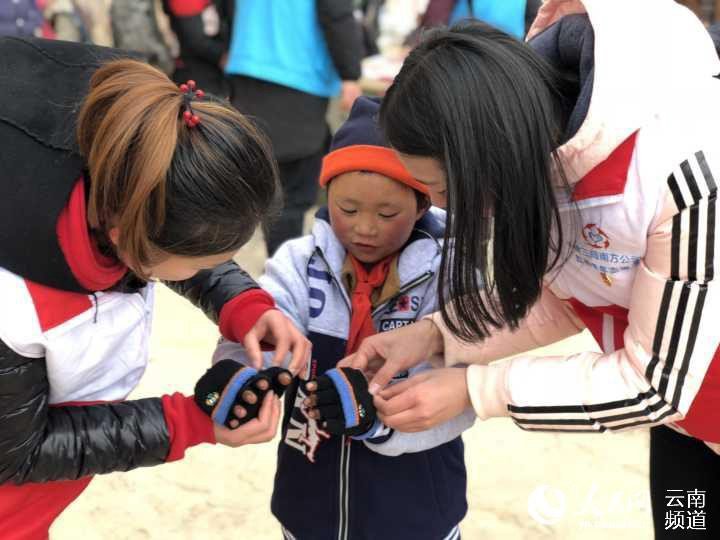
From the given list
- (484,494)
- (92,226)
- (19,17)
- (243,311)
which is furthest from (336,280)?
(19,17)

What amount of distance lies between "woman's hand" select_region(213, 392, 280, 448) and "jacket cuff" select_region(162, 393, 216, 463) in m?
0.02

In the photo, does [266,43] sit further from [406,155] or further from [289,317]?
[406,155]

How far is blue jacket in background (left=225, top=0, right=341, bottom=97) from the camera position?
3.18 metres

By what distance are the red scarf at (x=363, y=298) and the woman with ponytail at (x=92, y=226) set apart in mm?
247

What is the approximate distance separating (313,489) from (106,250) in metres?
0.58

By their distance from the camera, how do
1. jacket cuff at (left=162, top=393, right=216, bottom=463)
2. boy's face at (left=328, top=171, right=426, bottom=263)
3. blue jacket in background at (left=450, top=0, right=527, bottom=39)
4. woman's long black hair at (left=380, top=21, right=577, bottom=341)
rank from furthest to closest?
blue jacket in background at (left=450, top=0, right=527, bottom=39)
boy's face at (left=328, top=171, right=426, bottom=263)
jacket cuff at (left=162, top=393, right=216, bottom=463)
woman's long black hair at (left=380, top=21, right=577, bottom=341)

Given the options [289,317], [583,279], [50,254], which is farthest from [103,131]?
[583,279]

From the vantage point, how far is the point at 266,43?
128 inches

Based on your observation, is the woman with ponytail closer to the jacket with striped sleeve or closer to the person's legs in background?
the jacket with striped sleeve

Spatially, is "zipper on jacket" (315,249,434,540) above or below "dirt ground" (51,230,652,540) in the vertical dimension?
above

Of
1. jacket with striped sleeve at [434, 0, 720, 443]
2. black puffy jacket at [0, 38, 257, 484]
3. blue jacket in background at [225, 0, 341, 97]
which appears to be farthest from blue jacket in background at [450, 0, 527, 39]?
black puffy jacket at [0, 38, 257, 484]

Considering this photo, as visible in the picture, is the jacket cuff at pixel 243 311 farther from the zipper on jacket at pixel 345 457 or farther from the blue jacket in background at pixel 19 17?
the blue jacket in background at pixel 19 17

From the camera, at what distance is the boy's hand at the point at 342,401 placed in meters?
1.35

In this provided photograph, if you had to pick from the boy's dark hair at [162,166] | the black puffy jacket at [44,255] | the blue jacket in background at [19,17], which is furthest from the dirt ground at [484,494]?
the blue jacket in background at [19,17]
